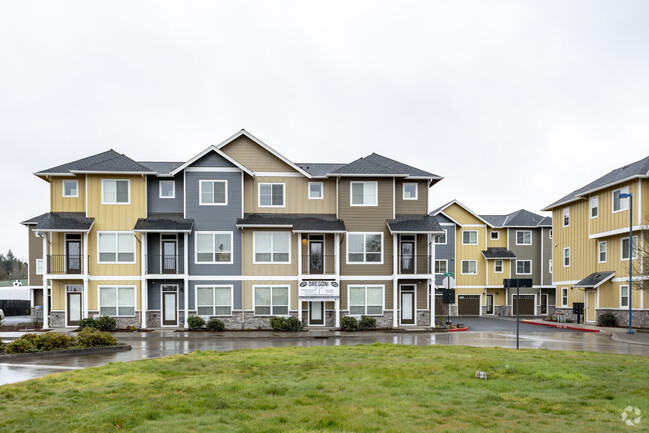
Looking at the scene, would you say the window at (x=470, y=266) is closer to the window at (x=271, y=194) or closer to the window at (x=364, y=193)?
the window at (x=364, y=193)

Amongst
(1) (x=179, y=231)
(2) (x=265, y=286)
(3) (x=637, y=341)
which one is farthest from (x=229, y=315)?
(3) (x=637, y=341)

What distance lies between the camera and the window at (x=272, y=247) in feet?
107

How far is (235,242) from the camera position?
3231cm

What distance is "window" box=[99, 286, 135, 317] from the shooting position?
31.8 m

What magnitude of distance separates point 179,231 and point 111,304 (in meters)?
6.26

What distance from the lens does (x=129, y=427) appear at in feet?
25.9

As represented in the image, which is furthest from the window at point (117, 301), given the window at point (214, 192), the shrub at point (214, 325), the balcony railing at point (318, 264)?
the balcony railing at point (318, 264)

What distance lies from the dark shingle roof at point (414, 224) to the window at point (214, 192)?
10.1m

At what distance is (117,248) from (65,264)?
3101 millimetres

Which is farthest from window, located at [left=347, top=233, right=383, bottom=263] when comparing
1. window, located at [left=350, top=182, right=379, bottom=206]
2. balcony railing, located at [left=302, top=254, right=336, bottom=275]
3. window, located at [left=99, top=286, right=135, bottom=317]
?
window, located at [left=99, top=286, right=135, bottom=317]

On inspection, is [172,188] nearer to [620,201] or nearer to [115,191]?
[115,191]

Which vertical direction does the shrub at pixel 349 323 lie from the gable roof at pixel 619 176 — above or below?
below

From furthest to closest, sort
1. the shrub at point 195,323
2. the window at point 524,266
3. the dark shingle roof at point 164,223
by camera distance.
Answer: the window at point 524,266 → the dark shingle roof at point 164,223 → the shrub at point 195,323

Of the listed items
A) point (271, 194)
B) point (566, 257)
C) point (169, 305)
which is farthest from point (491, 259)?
point (169, 305)
